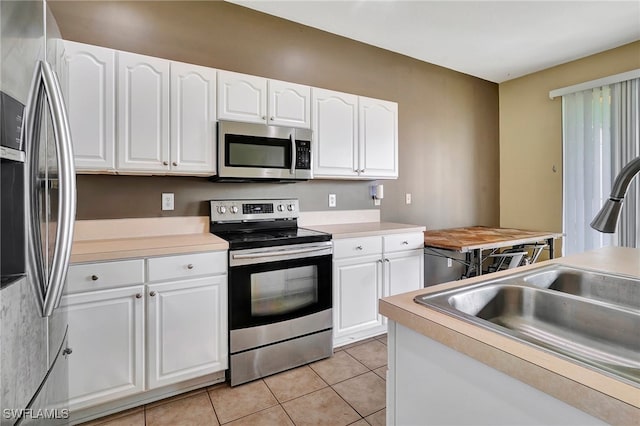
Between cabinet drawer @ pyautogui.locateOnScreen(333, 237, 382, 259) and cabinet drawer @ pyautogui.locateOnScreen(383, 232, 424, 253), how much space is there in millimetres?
87

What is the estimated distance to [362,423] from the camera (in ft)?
5.79

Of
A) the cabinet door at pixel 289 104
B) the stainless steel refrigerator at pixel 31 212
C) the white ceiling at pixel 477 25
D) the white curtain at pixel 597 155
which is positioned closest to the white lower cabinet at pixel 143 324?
the stainless steel refrigerator at pixel 31 212

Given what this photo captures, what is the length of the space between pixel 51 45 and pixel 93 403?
1702 millimetres

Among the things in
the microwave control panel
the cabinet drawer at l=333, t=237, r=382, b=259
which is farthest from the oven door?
the microwave control panel

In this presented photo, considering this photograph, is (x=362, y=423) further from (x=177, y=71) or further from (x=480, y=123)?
(x=480, y=123)

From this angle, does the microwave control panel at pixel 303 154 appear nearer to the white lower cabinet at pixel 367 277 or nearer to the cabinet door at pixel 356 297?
the white lower cabinet at pixel 367 277

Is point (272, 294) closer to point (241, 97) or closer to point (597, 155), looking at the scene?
point (241, 97)

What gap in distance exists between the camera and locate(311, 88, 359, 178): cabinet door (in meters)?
2.70

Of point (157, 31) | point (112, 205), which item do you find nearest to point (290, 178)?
point (112, 205)

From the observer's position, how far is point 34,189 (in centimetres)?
91

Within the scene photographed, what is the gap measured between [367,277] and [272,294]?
83cm

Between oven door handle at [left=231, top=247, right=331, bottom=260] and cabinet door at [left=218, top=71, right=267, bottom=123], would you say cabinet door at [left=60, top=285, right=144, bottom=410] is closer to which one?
oven door handle at [left=231, top=247, right=331, bottom=260]

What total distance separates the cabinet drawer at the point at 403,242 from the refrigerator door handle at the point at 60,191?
216 centimetres

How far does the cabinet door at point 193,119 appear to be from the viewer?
→ 2121 millimetres
